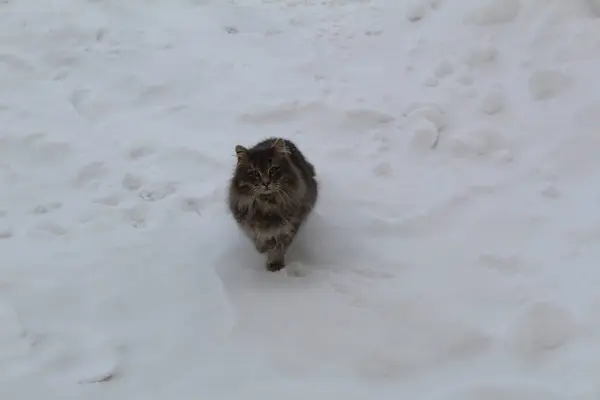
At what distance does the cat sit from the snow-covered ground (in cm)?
18

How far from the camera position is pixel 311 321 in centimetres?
299

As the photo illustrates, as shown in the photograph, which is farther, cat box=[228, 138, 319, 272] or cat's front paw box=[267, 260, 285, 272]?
cat's front paw box=[267, 260, 285, 272]

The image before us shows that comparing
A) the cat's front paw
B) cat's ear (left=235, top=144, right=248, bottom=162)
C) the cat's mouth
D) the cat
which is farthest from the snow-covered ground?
cat's ear (left=235, top=144, right=248, bottom=162)

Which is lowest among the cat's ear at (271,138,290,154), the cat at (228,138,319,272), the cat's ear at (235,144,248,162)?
the cat at (228,138,319,272)

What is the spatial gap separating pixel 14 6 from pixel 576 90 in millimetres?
4236

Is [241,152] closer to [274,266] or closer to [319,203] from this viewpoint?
[274,266]

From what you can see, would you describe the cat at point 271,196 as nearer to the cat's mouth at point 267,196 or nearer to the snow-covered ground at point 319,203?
the cat's mouth at point 267,196

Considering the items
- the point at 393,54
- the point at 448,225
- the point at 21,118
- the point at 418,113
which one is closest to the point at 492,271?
the point at 448,225

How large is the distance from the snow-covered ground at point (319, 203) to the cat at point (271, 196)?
0.18 metres

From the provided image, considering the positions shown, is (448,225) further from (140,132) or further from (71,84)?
(71,84)

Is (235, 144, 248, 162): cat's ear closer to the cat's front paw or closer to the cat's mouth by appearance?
the cat's mouth

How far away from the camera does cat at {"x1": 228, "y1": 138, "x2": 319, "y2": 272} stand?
3084mm

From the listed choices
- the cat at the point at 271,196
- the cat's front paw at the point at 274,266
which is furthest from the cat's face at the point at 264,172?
the cat's front paw at the point at 274,266

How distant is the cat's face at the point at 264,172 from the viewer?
10.1 feet
